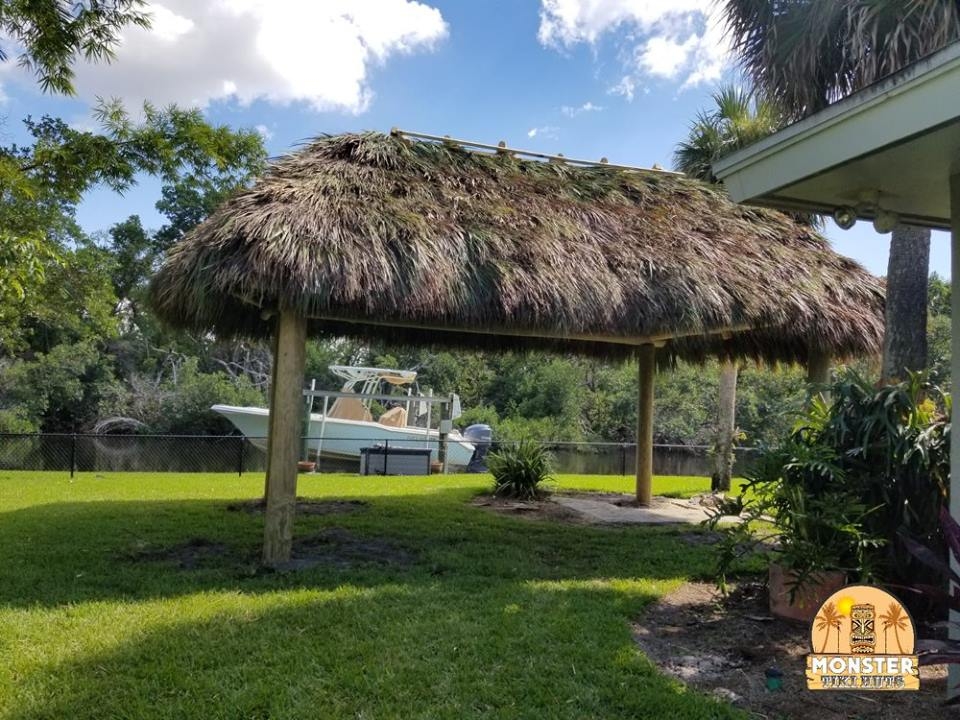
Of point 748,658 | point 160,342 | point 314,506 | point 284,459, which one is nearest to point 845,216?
point 748,658

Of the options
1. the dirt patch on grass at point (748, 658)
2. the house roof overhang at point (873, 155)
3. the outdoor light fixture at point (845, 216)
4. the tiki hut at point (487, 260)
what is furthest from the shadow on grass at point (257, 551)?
the house roof overhang at point (873, 155)

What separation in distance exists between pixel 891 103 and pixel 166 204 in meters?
28.1

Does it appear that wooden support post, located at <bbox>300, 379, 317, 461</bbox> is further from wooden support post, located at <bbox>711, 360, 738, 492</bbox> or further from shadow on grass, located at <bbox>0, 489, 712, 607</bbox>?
wooden support post, located at <bbox>711, 360, 738, 492</bbox>

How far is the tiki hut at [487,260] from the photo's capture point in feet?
19.1

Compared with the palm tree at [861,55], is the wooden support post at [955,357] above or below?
below

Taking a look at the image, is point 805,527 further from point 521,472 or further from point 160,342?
point 160,342

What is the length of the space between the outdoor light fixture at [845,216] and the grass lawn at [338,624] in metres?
2.74

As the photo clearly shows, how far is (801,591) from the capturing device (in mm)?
4246

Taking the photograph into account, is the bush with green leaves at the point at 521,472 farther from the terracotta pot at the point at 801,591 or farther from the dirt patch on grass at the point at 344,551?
the terracotta pot at the point at 801,591

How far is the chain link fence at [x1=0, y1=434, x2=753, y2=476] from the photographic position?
1573 centimetres

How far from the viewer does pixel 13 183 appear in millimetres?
6812

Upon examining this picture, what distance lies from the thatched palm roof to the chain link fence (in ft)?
25.3

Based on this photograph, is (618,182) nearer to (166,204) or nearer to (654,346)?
(654,346)

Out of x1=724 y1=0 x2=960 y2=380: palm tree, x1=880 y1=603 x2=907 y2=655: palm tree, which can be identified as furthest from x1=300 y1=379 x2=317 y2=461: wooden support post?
x1=880 y1=603 x2=907 y2=655: palm tree
